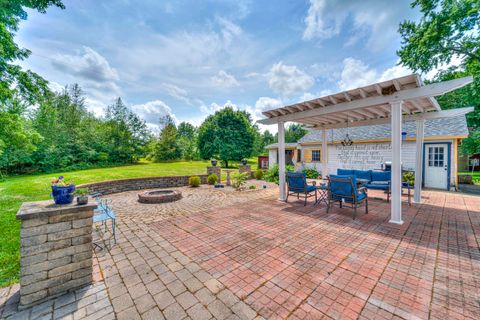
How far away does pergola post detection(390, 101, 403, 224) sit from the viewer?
4.24m

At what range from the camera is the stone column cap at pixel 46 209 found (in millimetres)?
1965

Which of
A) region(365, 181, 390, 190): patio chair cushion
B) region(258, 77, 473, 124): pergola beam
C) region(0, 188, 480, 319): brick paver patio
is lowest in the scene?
region(0, 188, 480, 319): brick paver patio

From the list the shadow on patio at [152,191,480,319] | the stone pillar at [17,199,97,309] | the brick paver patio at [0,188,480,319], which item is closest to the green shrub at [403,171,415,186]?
the shadow on patio at [152,191,480,319]

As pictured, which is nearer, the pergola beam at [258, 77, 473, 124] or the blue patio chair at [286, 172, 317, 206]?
the pergola beam at [258, 77, 473, 124]

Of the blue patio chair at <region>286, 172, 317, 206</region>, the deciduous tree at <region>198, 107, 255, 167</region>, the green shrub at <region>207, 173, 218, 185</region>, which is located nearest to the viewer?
the blue patio chair at <region>286, 172, 317, 206</region>

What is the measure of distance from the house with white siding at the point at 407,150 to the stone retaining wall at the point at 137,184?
25.7ft

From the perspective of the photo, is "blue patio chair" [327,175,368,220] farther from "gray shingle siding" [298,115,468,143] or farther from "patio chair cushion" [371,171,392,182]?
"gray shingle siding" [298,115,468,143]

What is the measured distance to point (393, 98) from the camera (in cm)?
427

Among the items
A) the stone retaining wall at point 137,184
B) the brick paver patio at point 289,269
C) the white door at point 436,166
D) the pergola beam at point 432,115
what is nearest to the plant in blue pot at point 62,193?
the brick paver patio at point 289,269

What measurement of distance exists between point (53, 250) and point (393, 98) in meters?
6.46

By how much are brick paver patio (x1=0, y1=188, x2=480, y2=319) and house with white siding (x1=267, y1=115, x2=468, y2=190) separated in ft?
16.7

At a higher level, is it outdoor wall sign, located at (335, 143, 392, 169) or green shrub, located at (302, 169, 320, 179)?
outdoor wall sign, located at (335, 143, 392, 169)

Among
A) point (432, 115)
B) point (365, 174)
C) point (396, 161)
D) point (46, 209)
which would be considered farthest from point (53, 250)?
point (432, 115)

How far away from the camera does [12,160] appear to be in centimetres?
1562
